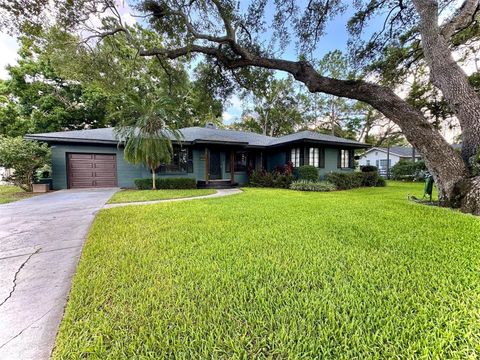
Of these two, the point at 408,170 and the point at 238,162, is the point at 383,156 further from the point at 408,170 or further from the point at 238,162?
the point at 238,162

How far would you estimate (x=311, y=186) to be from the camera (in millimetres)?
10820

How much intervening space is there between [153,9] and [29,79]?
1755 cm

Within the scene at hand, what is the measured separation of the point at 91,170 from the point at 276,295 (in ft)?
43.3

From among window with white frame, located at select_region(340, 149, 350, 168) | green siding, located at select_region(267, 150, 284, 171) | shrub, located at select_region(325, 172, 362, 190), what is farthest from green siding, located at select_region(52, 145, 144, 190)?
window with white frame, located at select_region(340, 149, 350, 168)

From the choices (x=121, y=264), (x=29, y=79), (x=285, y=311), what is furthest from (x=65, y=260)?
(x=29, y=79)

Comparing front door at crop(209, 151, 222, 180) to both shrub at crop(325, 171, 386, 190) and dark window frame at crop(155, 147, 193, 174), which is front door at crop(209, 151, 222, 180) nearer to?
dark window frame at crop(155, 147, 193, 174)

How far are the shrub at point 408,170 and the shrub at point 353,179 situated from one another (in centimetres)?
612

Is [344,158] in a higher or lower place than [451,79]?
lower

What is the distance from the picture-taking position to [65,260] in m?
2.90

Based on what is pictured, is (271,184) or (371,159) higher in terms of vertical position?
(371,159)

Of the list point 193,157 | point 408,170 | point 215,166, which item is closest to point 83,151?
point 193,157

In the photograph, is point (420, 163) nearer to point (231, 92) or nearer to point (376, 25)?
point (376, 25)

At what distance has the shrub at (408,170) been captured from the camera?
17.3 meters

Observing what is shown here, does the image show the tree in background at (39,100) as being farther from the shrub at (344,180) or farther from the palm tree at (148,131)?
the shrub at (344,180)
